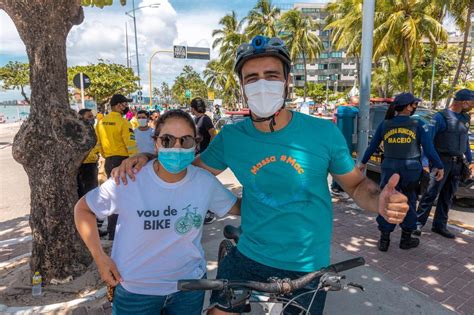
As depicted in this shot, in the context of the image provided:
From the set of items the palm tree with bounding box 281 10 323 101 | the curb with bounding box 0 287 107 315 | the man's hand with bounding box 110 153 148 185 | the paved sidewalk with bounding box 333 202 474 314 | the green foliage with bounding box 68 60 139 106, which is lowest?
the paved sidewalk with bounding box 333 202 474 314

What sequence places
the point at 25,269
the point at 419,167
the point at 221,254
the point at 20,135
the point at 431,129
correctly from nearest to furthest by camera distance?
the point at 221,254, the point at 20,135, the point at 25,269, the point at 419,167, the point at 431,129

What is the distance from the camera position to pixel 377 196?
68.8 inches

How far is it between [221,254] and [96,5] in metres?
3.55

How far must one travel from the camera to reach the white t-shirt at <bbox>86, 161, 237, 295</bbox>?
182 cm

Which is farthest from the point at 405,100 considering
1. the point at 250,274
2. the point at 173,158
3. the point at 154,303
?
the point at 154,303

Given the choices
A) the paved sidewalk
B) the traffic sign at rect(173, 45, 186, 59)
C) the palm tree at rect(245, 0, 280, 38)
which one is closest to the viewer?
the paved sidewalk

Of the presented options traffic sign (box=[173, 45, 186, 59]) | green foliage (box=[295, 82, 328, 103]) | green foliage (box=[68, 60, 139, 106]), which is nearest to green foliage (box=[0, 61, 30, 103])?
green foliage (box=[68, 60, 139, 106])

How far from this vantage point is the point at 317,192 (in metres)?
1.81

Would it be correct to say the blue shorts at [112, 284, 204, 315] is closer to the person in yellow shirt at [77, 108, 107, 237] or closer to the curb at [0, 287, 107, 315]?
the curb at [0, 287, 107, 315]

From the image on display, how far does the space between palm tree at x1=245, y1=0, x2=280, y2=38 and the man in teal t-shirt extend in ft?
128

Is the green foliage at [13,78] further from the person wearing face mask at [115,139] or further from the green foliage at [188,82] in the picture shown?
the green foliage at [188,82]

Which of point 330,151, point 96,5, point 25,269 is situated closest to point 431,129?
point 330,151

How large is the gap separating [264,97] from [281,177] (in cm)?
46

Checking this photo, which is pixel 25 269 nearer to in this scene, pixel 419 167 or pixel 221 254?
pixel 221 254
